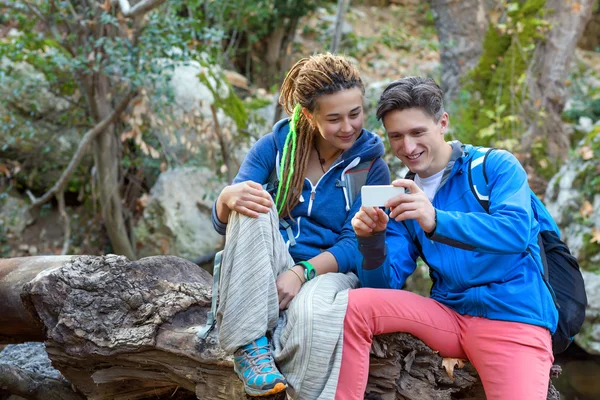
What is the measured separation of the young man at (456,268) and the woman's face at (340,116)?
18 cm

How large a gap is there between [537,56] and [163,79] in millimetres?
3370

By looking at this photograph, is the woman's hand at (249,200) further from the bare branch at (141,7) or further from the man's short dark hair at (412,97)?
the bare branch at (141,7)

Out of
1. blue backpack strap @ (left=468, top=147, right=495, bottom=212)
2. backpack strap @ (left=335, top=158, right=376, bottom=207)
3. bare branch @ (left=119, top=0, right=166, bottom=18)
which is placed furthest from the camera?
bare branch @ (left=119, top=0, right=166, bottom=18)

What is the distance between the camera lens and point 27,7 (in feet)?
16.3

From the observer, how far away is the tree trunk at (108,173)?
17.6ft

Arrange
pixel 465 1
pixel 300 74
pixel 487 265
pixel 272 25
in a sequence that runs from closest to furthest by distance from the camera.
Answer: pixel 487 265
pixel 300 74
pixel 465 1
pixel 272 25

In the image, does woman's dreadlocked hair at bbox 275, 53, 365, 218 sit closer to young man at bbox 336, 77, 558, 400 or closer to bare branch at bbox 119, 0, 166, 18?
young man at bbox 336, 77, 558, 400

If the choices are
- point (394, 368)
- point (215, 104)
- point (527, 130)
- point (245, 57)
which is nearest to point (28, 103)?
point (215, 104)

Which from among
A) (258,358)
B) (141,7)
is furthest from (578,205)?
(258,358)

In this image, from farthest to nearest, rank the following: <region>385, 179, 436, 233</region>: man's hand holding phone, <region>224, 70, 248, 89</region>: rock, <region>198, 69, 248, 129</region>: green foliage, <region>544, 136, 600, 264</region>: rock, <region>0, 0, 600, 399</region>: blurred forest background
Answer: <region>224, 70, 248, 89</region>: rock
<region>198, 69, 248, 129</region>: green foliage
<region>0, 0, 600, 399</region>: blurred forest background
<region>544, 136, 600, 264</region>: rock
<region>385, 179, 436, 233</region>: man's hand holding phone

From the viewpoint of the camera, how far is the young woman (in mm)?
2164

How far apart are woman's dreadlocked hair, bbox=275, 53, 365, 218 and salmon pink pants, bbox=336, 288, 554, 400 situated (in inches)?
21.2

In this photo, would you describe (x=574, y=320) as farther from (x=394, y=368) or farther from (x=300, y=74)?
→ (x=300, y=74)

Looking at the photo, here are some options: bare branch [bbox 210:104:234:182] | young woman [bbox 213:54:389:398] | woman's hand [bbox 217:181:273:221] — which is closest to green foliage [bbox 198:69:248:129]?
bare branch [bbox 210:104:234:182]
